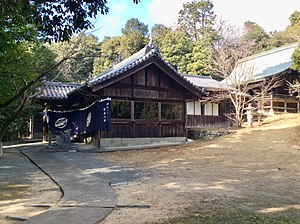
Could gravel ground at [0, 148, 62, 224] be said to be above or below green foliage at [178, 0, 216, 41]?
below

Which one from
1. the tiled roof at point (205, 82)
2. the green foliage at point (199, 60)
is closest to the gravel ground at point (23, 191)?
the tiled roof at point (205, 82)

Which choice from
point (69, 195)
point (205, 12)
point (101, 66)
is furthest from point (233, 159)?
point (205, 12)

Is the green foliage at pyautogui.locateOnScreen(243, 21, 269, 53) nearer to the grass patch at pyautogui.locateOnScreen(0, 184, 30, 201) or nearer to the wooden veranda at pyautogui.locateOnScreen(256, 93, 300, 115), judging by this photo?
the wooden veranda at pyautogui.locateOnScreen(256, 93, 300, 115)

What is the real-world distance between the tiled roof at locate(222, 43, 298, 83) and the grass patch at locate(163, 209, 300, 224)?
1985cm

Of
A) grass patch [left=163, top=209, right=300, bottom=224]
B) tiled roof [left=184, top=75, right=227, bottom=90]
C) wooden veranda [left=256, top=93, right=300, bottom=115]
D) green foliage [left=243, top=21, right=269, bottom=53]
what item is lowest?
grass patch [left=163, top=209, right=300, bottom=224]

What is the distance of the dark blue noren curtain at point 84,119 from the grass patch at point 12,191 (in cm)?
700

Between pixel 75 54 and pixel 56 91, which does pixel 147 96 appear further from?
pixel 56 91

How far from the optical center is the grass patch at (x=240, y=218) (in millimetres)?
4297

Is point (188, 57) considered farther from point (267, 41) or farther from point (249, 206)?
point (249, 206)

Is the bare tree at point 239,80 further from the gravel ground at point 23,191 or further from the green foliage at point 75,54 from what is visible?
the gravel ground at point 23,191

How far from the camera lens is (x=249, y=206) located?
5152 millimetres

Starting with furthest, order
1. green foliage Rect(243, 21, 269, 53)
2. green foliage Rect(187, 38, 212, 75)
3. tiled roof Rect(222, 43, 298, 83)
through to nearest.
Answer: green foliage Rect(243, 21, 269, 53)
green foliage Rect(187, 38, 212, 75)
tiled roof Rect(222, 43, 298, 83)

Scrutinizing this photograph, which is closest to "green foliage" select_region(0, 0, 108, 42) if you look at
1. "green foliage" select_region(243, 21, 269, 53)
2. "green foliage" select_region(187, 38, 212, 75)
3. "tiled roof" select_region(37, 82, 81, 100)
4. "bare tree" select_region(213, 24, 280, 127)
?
"tiled roof" select_region(37, 82, 81, 100)

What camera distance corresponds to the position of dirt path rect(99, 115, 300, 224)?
4832 millimetres
